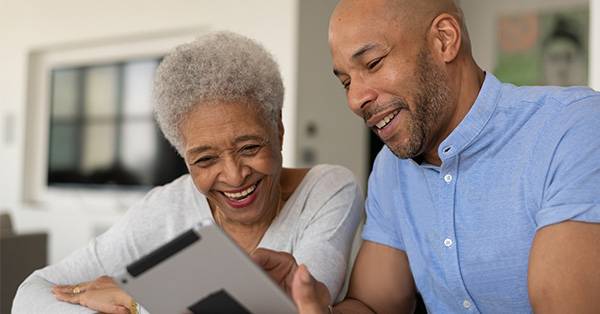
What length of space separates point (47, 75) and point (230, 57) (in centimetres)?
595

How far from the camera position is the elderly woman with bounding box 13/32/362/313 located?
5.13 feet

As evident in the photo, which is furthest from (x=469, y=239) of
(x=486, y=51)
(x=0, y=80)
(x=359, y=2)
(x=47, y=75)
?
(x=0, y=80)

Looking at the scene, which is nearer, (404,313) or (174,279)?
(174,279)

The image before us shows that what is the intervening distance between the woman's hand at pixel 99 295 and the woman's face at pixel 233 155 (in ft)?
0.98

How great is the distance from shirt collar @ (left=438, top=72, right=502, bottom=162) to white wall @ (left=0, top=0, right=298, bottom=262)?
3.54 m

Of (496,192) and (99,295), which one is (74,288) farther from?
(496,192)

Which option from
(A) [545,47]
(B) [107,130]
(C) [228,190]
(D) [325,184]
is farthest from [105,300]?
(B) [107,130]

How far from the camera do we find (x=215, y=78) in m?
1.56

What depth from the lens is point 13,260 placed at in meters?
4.12

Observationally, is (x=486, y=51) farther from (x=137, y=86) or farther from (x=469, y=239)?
(x=469, y=239)

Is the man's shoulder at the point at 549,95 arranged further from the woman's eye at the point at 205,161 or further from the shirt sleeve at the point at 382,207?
the woman's eye at the point at 205,161

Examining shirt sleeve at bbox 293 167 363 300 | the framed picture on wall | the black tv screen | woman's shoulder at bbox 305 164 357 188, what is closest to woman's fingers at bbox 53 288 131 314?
shirt sleeve at bbox 293 167 363 300

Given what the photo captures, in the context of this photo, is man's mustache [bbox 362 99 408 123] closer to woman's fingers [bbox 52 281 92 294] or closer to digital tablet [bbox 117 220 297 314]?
digital tablet [bbox 117 220 297 314]

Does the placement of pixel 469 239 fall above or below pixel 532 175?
below
